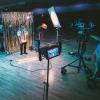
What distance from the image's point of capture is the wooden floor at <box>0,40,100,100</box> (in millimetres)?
4867

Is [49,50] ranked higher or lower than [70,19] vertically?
lower

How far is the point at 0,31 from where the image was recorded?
28.9ft

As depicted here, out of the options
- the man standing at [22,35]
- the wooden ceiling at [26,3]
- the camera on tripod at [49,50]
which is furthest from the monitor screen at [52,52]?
the wooden ceiling at [26,3]

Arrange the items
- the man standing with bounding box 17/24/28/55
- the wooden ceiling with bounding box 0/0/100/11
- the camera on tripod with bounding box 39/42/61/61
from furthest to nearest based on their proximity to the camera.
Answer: the wooden ceiling with bounding box 0/0/100/11 < the man standing with bounding box 17/24/28/55 < the camera on tripod with bounding box 39/42/61/61

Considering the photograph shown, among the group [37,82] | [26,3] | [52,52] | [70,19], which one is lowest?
[37,82]

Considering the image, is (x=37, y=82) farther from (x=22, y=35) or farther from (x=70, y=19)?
(x=70, y=19)

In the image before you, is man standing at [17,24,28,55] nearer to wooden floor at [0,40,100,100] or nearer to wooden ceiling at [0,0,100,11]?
wooden floor at [0,40,100,100]

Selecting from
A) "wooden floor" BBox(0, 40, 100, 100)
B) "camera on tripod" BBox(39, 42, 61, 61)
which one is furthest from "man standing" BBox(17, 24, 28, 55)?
"camera on tripod" BBox(39, 42, 61, 61)

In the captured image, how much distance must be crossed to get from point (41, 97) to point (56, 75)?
156cm

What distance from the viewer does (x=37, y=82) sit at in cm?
566

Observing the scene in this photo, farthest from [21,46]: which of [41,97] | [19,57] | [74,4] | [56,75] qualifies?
[74,4]

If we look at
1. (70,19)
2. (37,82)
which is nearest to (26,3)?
(70,19)

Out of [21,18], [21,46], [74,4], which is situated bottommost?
[21,46]

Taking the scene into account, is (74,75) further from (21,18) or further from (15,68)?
(21,18)
